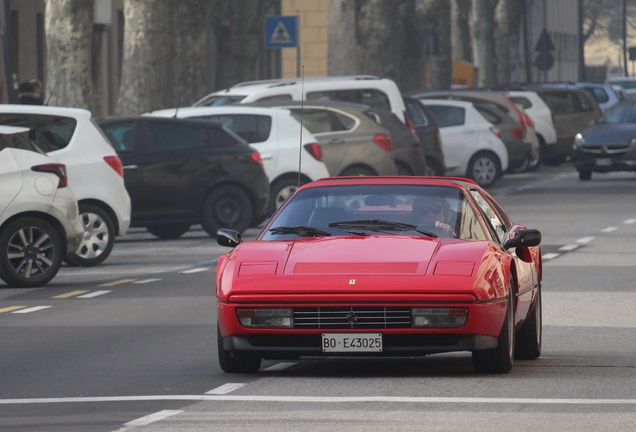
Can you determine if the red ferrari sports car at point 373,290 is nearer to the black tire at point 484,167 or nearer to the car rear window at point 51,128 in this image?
the car rear window at point 51,128

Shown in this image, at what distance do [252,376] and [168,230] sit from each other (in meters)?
13.5

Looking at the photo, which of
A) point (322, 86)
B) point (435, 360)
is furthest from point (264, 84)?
point (435, 360)

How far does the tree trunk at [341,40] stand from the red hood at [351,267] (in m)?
31.5

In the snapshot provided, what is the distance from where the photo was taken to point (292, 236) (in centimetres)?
984

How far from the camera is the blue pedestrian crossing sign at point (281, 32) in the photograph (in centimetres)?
3197

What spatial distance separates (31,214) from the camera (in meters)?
16.1

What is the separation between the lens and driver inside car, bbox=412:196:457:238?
32.3 feet

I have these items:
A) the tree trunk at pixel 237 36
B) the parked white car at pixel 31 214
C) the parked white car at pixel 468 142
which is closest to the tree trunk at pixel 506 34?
the tree trunk at pixel 237 36

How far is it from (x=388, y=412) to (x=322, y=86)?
2029 centimetres

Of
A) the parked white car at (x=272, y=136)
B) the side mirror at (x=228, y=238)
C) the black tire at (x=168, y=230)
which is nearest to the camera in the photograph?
the side mirror at (x=228, y=238)

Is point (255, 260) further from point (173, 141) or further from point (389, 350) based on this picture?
point (173, 141)

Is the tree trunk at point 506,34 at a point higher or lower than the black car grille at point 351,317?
higher

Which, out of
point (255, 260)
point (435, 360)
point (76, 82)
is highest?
point (76, 82)

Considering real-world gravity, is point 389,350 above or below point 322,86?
below
